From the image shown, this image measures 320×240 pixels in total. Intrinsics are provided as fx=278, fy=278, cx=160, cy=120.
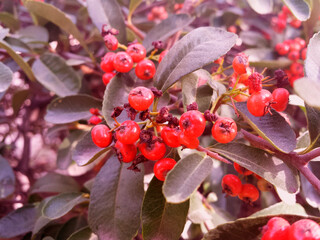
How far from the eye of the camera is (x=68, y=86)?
1556mm

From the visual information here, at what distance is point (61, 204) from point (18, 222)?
0.38 m

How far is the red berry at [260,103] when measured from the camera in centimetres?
85

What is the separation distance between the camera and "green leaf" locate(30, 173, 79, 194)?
162 centimetres

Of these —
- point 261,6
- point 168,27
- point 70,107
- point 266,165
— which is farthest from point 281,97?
point 70,107

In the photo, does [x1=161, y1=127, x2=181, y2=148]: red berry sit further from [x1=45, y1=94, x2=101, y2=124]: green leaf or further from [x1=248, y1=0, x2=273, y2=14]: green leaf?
[x1=248, y1=0, x2=273, y2=14]: green leaf

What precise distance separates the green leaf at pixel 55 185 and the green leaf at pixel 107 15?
90 cm

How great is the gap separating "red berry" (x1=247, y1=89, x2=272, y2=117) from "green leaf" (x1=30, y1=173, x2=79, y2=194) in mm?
1212

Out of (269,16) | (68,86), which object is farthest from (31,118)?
(269,16)

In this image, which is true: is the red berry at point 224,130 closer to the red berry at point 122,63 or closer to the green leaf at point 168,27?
the red berry at point 122,63

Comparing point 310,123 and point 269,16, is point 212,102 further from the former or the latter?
point 269,16

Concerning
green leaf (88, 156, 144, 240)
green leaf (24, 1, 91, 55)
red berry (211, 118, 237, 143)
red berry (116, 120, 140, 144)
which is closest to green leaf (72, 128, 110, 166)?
green leaf (88, 156, 144, 240)

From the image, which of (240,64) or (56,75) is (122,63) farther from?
(56,75)

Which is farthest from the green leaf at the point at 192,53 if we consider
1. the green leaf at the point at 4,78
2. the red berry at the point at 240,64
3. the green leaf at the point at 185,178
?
the green leaf at the point at 4,78

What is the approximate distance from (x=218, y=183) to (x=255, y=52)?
0.90m
